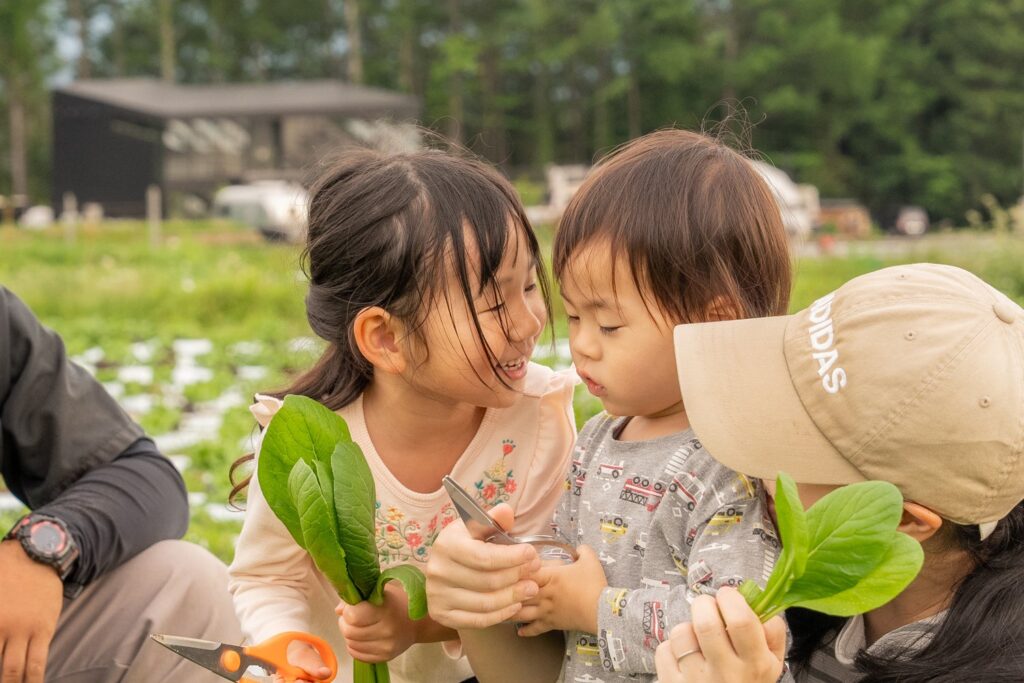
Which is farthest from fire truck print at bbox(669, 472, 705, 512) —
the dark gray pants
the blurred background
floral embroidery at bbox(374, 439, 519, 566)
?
the blurred background

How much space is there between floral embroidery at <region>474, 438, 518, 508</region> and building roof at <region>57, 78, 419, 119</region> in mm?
25490

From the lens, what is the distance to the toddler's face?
1371 millimetres

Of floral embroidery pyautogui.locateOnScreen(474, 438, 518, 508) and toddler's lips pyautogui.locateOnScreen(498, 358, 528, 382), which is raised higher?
toddler's lips pyautogui.locateOnScreen(498, 358, 528, 382)

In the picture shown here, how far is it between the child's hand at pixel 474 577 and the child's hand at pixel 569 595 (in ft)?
0.25

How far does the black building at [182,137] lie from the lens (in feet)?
90.6

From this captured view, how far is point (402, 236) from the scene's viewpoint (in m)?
1.54

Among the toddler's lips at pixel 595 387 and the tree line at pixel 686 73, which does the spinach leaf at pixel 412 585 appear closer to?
the toddler's lips at pixel 595 387

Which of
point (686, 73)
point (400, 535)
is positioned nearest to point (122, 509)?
point (400, 535)

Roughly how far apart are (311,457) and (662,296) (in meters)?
0.46

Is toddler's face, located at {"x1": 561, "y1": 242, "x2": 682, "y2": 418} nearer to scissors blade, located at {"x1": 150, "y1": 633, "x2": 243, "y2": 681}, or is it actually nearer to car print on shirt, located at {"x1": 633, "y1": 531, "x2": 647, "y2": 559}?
car print on shirt, located at {"x1": 633, "y1": 531, "x2": 647, "y2": 559}

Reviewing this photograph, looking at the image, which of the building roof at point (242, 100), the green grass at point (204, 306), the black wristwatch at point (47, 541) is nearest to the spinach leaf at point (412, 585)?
the black wristwatch at point (47, 541)

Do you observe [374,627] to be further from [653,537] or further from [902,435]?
[902,435]

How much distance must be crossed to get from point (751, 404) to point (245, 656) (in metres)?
0.63

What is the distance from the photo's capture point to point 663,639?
4.05 feet
